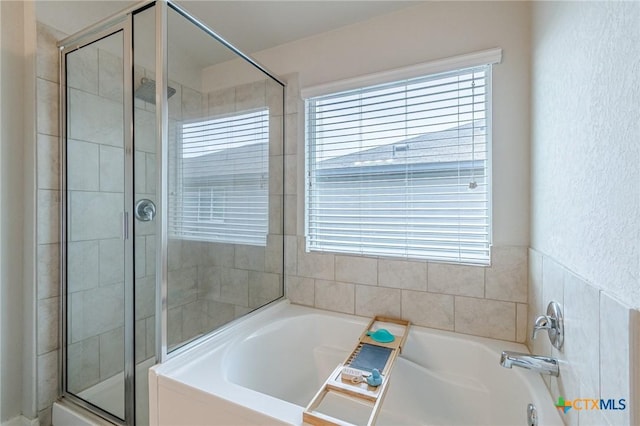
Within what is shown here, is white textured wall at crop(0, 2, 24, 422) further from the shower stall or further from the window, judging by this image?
the window

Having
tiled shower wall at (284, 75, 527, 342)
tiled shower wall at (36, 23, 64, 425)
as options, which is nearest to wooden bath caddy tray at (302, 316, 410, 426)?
tiled shower wall at (284, 75, 527, 342)

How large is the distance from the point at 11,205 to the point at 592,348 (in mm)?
2384

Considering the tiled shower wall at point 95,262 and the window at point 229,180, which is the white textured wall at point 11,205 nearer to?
the tiled shower wall at point 95,262

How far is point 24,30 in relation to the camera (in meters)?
1.47

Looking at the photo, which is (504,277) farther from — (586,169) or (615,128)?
(615,128)

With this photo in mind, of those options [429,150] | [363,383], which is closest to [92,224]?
[363,383]

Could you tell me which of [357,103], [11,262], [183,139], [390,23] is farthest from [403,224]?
[11,262]

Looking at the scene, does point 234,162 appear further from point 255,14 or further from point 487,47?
point 487,47

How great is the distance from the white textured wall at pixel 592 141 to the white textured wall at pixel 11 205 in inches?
92.4

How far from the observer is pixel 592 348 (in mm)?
718

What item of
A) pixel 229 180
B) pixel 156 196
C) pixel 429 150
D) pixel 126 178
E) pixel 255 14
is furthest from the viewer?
pixel 229 180

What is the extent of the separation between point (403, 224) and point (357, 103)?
0.81 meters

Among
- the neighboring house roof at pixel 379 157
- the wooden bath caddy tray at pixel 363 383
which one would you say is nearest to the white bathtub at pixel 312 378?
the wooden bath caddy tray at pixel 363 383

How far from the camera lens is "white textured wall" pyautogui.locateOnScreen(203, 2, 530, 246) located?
1.41 m
